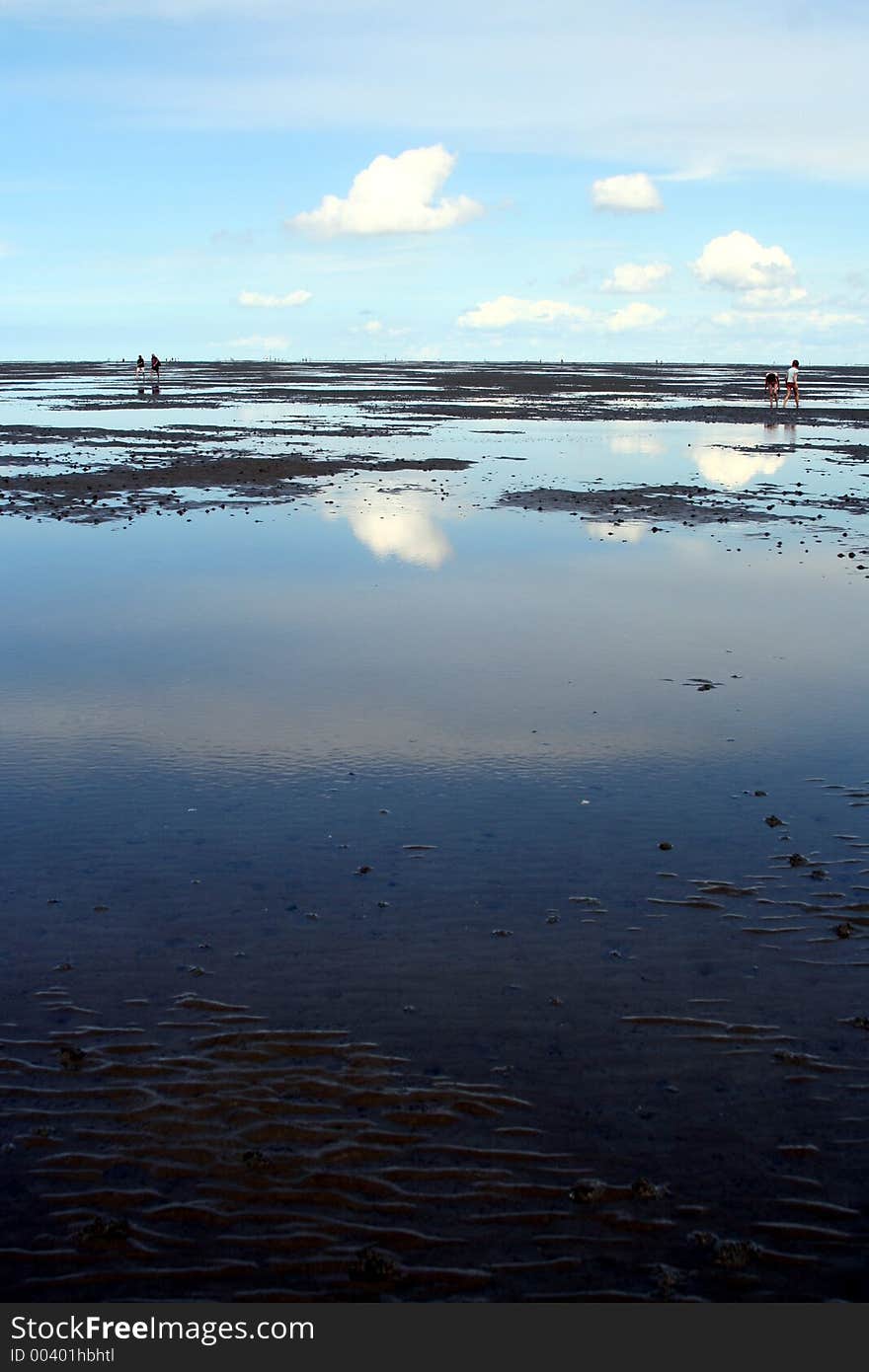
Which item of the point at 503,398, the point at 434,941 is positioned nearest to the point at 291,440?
the point at 434,941

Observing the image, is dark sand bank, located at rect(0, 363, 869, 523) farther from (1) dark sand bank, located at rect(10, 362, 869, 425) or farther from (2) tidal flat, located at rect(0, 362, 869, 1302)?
(2) tidal flat, located at rect(0, 362, 869, 1302)

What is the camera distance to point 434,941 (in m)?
8.53

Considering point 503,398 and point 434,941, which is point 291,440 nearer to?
point 434,941

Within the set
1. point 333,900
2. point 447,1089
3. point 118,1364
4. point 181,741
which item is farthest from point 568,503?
point 118,1364

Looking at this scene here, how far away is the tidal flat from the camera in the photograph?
5.80m

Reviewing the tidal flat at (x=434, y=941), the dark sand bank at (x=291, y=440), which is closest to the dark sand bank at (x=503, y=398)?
the dark sand bank at (x=291, y=440)

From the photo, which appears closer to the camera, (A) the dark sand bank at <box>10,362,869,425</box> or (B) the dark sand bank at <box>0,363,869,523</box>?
(B) the dark sand bank at <box>0,363,869,523</box>

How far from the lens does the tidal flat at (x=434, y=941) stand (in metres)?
5.80

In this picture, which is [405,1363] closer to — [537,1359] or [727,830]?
[537,1359]

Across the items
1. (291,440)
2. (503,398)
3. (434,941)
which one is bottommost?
(434,941)

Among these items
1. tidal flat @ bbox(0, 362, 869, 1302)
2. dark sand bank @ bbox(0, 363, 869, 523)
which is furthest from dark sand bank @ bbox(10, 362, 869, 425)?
tidal flat @ bbox(0, 362, 869, 1302)

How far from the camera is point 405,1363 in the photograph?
519cm

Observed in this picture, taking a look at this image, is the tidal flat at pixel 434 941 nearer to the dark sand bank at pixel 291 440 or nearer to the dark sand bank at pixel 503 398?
the dark sand bank at pixel 291 440

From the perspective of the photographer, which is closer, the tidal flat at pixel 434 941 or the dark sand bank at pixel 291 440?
the tidal flat at pixel 434 941
